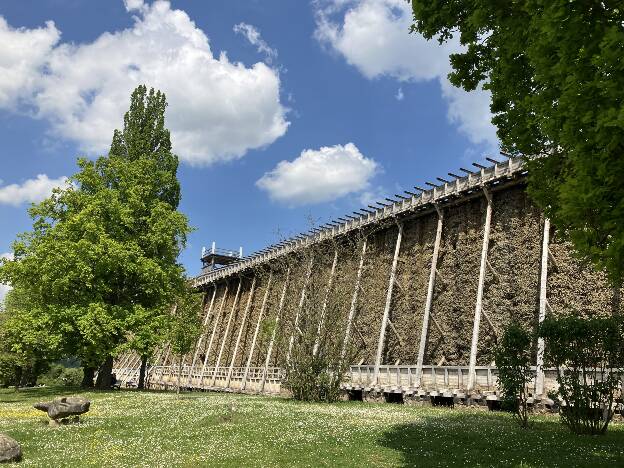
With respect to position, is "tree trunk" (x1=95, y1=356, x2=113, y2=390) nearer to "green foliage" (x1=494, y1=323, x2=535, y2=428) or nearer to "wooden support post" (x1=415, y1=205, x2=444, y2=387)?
"wooden support post" (x1=415, y1=205, x2=444, y2=387)

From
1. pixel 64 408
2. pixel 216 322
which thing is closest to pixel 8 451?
pixel 64 408

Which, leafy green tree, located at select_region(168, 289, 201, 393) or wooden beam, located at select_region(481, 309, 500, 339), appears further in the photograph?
leafy green tree, located at select_region(168, 289, 201, 393)

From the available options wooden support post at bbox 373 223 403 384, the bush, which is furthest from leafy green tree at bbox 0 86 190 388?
the bush

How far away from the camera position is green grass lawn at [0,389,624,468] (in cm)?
1158

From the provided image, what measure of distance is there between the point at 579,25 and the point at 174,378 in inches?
2205

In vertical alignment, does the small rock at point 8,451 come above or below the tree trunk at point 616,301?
below

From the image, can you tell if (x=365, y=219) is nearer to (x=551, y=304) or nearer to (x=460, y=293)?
(x=460, y=293)

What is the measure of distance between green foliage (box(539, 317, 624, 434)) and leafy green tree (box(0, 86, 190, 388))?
2464cm

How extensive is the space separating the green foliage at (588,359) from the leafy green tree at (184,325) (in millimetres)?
25826

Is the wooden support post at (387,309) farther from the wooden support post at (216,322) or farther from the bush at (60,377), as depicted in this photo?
the bush at (60,377)

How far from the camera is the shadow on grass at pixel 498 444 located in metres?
10.9

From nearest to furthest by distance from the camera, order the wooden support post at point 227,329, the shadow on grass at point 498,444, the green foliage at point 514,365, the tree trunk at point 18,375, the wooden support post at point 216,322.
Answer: the shadow on grass at point 498,444 → the green foliage at point 514,365 → the wooden support post at point 227,329 → the tree trunk at point 18,375 → the wooden support post at point 216,322

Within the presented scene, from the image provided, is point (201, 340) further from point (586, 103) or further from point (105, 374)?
point (586, 103)

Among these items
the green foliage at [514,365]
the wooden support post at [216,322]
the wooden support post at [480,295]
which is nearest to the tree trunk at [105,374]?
the wooden support post at [216,322]
